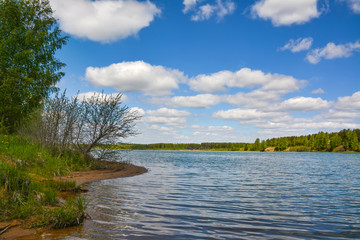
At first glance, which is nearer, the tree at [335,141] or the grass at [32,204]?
the grass at [32,204]

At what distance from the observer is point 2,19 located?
24828 mm

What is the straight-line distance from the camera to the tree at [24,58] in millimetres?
24141

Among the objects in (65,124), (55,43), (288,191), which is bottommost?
(288,191)

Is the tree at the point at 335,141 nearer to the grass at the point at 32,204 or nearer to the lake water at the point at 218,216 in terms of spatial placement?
the lake water at the point at 218,216

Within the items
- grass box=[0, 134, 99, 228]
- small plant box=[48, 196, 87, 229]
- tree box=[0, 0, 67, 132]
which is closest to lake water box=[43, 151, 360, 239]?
small plant box=[48, 196, 87, 229]

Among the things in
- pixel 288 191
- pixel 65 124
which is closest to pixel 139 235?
pixel 288 191

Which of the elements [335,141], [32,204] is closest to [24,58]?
[32,204]

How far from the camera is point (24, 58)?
985 inches

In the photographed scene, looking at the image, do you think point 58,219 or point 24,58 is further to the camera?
point 24,58

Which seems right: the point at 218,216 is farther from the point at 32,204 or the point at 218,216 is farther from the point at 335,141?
the point at 335,141

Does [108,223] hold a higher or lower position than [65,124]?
lower

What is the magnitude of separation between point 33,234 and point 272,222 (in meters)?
7.42

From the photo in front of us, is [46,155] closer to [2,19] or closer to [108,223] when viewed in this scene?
[108,223]

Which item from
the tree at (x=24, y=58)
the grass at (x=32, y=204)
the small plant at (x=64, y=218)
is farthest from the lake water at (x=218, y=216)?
the tree at (x=24, y=58)
